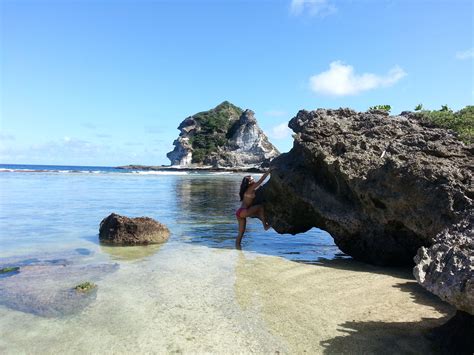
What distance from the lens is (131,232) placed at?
12000 millimetres

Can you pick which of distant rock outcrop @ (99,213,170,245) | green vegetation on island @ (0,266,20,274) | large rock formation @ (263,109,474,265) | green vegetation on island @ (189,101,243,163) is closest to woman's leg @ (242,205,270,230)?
large rock formation @ (263,109,474,265)

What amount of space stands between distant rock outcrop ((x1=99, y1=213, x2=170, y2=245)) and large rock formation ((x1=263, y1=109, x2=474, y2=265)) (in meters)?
3.46

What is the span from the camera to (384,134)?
9875 millimetres

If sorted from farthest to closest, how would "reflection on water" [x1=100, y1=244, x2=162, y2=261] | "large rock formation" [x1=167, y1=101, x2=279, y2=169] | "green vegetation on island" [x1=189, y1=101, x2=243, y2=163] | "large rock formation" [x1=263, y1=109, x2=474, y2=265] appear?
1. "green vegetation on island" [x1=189, y1=101, x2=243, y2=163]
2. "large rock formation" [x1=167, y1=101, x2=279, y2=169]
3. "reflection on water" [x1=100, y1=244, x2=162, y2=261]
4. "large rock formation" [x1=263, y1=109, x2=474, y2=265]

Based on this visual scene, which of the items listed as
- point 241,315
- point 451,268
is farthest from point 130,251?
point 451,268

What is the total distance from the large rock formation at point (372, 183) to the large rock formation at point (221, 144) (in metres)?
108

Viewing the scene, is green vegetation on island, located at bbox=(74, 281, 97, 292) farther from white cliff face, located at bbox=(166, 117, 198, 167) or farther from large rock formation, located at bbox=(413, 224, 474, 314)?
white cliff face, located at bbox=(166, 117, 198, 167)

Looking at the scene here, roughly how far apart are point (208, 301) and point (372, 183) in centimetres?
456

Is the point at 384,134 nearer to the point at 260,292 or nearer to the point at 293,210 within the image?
the point at 293,210

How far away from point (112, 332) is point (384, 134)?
24.7 feet

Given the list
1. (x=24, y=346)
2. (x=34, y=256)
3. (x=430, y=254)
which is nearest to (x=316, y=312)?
(x=430, y=254)

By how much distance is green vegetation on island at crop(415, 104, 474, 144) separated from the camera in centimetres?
1040

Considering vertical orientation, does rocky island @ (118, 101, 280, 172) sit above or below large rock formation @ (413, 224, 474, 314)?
above

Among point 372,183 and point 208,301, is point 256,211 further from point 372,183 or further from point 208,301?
point 208,301
